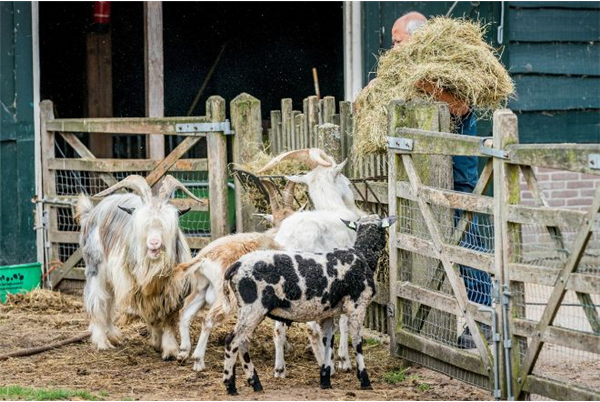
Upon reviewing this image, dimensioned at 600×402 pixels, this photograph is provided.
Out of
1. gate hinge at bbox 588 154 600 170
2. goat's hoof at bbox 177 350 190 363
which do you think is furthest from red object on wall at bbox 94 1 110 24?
gate hinge at bbox 588 154 600 170

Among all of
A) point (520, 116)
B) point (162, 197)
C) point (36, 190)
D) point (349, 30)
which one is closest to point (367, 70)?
point (349, 30)

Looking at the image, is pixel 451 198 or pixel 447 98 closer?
pixel 451 198

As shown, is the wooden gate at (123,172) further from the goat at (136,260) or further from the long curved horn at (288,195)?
the long curved horn at (288,195)

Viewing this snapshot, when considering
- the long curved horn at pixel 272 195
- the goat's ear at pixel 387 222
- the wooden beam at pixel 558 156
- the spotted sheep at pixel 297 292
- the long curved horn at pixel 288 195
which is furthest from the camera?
the long curved horn at pixel 272 195

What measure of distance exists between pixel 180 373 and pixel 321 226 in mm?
1526

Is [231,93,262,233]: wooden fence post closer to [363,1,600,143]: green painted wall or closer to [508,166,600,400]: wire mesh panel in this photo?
[363,1,600,143]: green painted wall

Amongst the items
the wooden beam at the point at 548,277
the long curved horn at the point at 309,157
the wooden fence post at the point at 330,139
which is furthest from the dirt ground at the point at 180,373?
the wooden fence post at the point at 330,139

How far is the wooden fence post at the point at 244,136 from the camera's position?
1119 cm

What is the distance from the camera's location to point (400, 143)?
27.0ft

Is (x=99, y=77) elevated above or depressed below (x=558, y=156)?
above

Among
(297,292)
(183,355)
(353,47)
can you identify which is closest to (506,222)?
(297,292)

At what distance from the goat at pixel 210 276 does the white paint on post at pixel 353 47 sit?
16.0 ft

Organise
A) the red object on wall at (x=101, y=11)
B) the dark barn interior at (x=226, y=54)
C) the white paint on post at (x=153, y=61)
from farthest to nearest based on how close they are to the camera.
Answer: the dark barn interior at (x=226, y=54) < the red object on wall at (x=101, y=11) < the white paint on post at (x=153, y=61)

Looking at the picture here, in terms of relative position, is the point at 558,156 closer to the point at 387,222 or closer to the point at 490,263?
the point at 490,263
